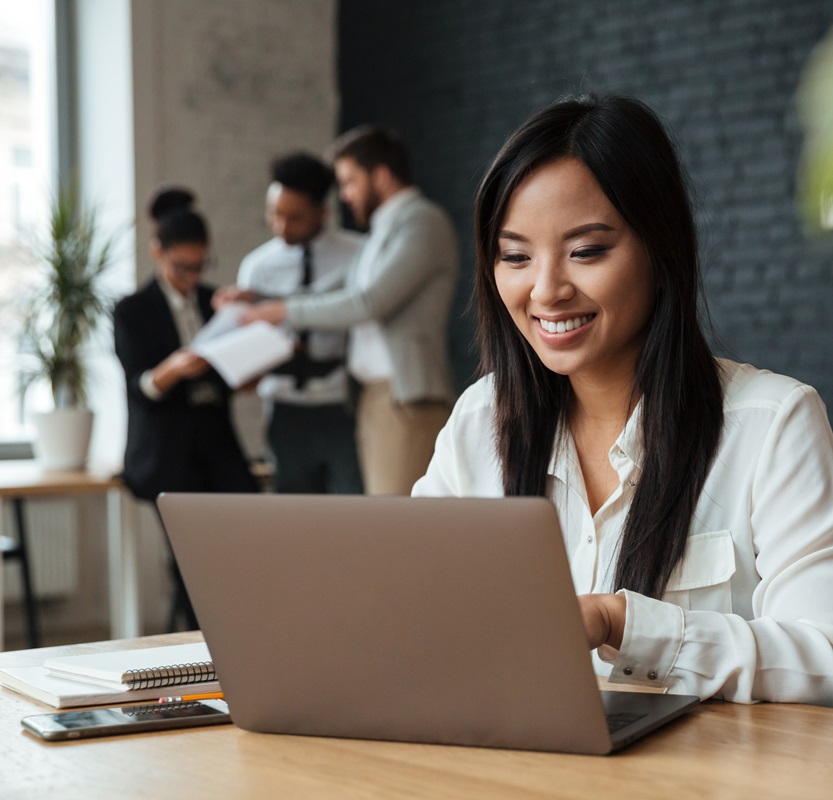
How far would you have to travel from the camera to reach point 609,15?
4906mm

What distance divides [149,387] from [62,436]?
73 cm

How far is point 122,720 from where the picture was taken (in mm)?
1049

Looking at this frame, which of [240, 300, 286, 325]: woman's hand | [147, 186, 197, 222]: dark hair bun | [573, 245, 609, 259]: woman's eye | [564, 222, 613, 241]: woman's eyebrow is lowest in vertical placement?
[240, 300, 286, 325]: woman's hand

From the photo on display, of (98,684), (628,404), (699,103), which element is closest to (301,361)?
(699,103)

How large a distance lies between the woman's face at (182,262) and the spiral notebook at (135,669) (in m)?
2.78

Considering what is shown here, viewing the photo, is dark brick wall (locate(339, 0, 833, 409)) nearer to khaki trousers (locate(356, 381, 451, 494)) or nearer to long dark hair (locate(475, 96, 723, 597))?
khaki trousers (locate(356, 381, 451, 494))

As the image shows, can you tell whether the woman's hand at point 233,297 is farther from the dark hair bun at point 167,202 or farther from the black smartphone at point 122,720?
the black smartphone at point 122,720

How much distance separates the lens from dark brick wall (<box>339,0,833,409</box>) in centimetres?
440

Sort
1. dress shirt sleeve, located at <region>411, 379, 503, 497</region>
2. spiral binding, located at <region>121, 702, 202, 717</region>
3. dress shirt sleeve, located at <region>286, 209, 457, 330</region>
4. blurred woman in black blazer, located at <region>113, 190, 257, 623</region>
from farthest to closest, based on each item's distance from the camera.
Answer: blurred woman in black blazer, located at <region>113, 190, 257, 623</region>, dress shirt sleeve, located at <region>286, 209, 457, 330</region>, dress shirt sleeve, located at <region>411, 379, 503, 497</region>, spiral binding, located at <region>121, 702, 202, 717</region>

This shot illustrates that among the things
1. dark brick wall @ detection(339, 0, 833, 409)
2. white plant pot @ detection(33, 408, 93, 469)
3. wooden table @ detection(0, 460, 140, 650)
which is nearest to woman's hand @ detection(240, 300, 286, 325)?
wooden table @ detection(0, 460, 140, 650)

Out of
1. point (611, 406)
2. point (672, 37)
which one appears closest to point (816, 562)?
point (611, 406)

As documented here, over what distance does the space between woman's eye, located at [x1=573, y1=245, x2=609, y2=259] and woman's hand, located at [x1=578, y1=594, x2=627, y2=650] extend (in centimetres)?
48

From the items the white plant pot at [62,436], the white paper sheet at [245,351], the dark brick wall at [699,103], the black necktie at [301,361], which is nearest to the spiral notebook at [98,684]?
the white paper sheet at [245,351]

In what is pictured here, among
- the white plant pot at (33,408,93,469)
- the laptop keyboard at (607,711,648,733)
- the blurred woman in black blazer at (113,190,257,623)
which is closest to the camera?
the laptop keyboard at (607,711,648,733)
